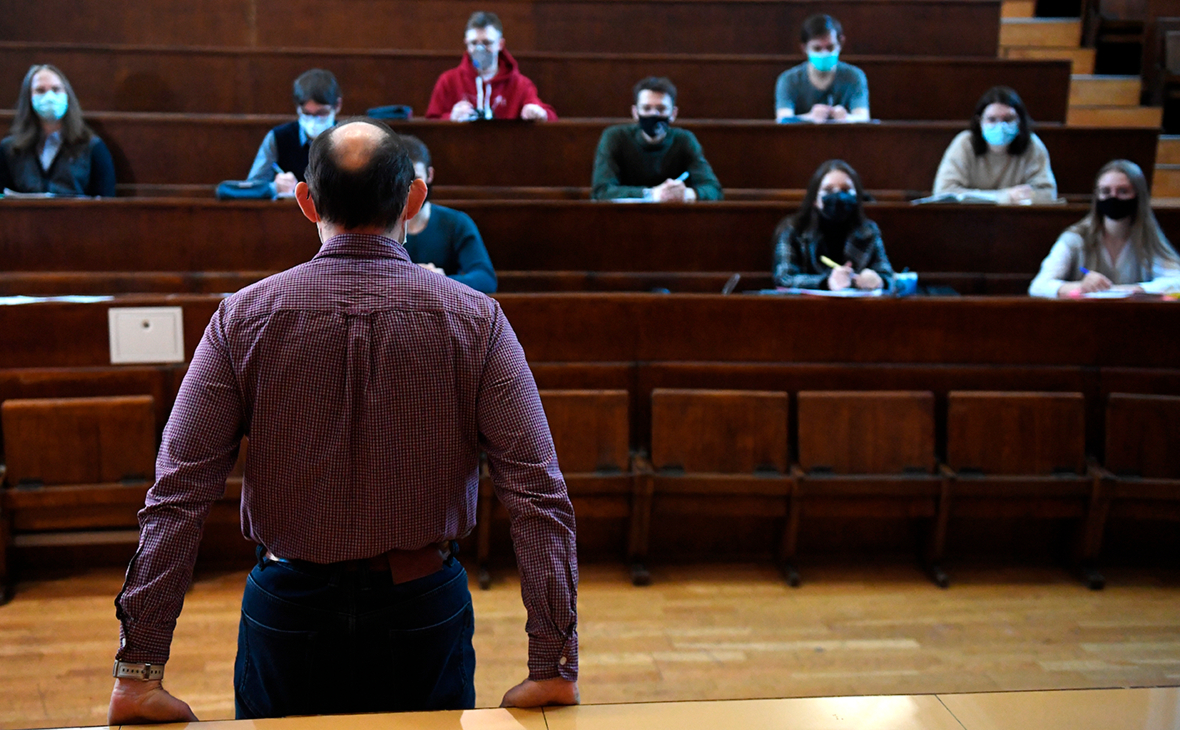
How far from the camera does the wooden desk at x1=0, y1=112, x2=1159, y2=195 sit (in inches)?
69.7

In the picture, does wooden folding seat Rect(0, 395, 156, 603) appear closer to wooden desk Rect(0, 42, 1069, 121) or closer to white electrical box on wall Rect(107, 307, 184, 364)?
white electrical box on wall Rect(107, 307, 184, 364)

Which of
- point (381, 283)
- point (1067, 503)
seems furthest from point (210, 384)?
point (1067, 503)

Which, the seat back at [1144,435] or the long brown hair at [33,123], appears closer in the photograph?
the seat back at [1144,435]

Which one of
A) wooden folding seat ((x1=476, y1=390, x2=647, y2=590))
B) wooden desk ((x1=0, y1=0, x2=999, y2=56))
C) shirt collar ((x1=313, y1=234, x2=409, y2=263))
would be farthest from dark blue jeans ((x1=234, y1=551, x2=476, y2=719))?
wooden desk ((x1=0, y1=0, x2=999, y2=56))

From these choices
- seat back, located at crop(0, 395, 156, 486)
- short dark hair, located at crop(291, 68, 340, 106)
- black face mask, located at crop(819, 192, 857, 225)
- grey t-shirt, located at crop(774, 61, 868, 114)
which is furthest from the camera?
grey t-shirt, located at crop(774, 61, 868, 114)

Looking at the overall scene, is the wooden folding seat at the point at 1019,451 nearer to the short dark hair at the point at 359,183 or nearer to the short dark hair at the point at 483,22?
the short dark hair at the point at 359,183

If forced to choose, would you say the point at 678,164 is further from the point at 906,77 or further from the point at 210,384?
the point at 210,384

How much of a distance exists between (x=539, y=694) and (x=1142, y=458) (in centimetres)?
105

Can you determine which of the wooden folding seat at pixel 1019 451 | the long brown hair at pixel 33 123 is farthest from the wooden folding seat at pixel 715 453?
the long brown hair at pixel 33 123

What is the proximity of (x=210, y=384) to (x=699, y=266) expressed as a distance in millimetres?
1141

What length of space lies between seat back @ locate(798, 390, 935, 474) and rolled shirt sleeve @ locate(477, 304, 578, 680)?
0.79 m

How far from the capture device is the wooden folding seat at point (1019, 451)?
1.29m

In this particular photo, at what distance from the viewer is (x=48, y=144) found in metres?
1.69

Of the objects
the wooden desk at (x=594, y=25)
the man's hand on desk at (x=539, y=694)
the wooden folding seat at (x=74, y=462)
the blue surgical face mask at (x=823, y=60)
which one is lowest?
the wooden folding seat at (x=74, y=462)
